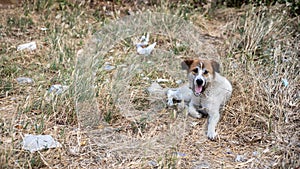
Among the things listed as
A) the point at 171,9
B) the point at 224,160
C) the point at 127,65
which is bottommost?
the point at 224,160

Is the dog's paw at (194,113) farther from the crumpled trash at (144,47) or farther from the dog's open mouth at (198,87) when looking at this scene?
the crumpled trash at (144,47)

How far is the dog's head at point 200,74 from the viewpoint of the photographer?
3.72 metres

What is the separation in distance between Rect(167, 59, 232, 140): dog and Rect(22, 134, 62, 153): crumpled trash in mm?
1151

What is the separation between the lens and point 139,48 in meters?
5.16

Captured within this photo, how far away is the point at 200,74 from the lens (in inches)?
146

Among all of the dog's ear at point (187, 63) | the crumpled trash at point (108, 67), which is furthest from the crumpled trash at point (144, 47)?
the dog's ear at point (187, 63)

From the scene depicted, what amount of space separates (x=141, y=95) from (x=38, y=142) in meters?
1.21

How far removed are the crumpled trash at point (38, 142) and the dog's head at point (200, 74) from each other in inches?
45.2

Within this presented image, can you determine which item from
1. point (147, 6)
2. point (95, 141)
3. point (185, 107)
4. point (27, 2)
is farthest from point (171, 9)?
point (95, 141)

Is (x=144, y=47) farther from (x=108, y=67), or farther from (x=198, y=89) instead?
(x=198, y=89)

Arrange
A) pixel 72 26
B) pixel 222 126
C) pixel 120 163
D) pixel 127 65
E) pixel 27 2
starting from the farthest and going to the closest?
pixel 27 2 → pixel 72 26 → pixel 127 65 → pixel 222 126 → pixel 120 163

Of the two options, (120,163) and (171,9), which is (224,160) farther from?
(171,9)

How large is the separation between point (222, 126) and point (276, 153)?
20.9 inches

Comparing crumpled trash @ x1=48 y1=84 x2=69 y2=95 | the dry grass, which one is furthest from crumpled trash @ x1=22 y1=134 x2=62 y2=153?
crumpled trash @ x1=48 y1=84 x2=69 y2=95
